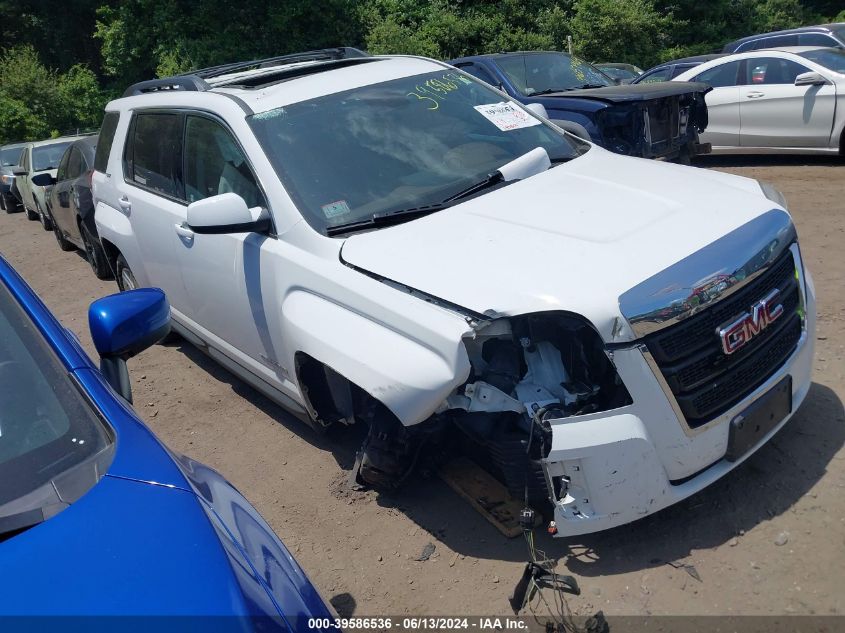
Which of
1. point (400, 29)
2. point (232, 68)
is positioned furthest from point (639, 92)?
point (400, 29)

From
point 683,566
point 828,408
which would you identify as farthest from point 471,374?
point 828,408

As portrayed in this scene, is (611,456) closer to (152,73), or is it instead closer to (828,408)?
(828,408)

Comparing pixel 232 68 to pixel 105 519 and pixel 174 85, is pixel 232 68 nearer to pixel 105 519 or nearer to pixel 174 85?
pixel 174 85

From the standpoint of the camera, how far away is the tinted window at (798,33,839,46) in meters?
13.7

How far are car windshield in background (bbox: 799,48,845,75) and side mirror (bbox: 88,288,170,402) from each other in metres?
9.03

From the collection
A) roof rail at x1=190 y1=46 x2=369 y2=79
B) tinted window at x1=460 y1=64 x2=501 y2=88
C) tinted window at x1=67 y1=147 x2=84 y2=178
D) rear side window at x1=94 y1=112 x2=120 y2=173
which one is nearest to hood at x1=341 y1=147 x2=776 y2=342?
roof rail at x1=190 y1=46 x2=369 y2=79

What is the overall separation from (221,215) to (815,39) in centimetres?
1398

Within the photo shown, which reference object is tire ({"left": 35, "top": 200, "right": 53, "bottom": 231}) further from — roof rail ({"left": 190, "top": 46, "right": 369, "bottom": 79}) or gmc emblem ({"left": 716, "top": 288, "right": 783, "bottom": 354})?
gmc emblem ({"left": 716, "top": 288, "right": 783, "bottom": 354})

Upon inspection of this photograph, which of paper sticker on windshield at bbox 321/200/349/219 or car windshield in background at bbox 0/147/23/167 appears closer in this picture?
paper sticker on windshield at bbox 321/200/349/219

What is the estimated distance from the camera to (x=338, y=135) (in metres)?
4.01

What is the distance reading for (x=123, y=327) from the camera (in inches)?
98.4

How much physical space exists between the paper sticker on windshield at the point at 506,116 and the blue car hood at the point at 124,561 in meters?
3.13

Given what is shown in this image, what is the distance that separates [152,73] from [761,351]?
2748 centimetres

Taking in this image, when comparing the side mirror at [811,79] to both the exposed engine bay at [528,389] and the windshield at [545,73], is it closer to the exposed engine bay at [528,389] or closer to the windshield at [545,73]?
the windshield at [545,73]
